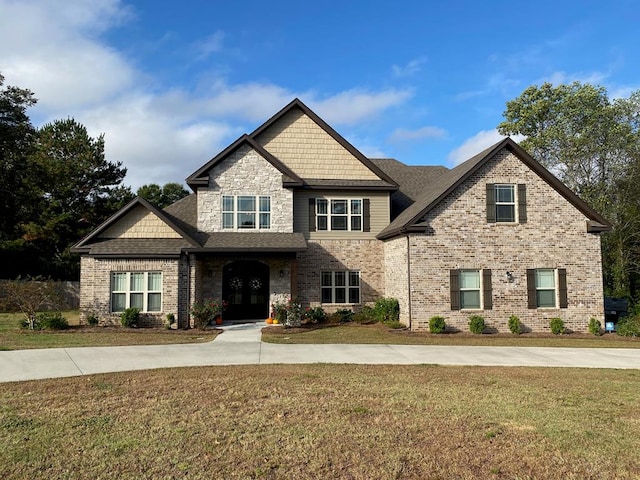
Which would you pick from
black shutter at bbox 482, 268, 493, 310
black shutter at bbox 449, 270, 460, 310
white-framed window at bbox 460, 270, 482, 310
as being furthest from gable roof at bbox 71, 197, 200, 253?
black shutter at bbox 482, 268, 493, 310

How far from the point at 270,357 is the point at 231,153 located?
34.6 feet

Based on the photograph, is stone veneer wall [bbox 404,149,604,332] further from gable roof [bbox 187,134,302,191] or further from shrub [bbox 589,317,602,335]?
gable roof [bbox 187,134,302,191]

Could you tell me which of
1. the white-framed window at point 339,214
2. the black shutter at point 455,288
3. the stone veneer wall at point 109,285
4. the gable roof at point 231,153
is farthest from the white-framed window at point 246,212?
the black shutter at point 455,288

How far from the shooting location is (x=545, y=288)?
55.0ft

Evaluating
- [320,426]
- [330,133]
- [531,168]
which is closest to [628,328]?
[531,168]

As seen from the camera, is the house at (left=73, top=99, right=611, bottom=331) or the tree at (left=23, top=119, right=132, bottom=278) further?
the tree at (left=23, top=119, right=132, bottom=278)

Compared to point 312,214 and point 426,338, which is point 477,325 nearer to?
point 426,338

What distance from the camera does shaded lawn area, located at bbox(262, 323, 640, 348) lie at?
14.1 m

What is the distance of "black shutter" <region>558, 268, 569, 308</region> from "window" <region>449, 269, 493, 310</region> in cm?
256

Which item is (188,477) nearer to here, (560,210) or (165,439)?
(165,439)

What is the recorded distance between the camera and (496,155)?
17.0 meters

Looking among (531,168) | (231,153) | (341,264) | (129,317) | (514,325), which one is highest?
(231,153)

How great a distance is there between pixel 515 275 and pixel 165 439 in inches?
564

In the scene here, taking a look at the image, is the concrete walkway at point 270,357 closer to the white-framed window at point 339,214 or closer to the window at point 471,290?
the window at point 471,290
